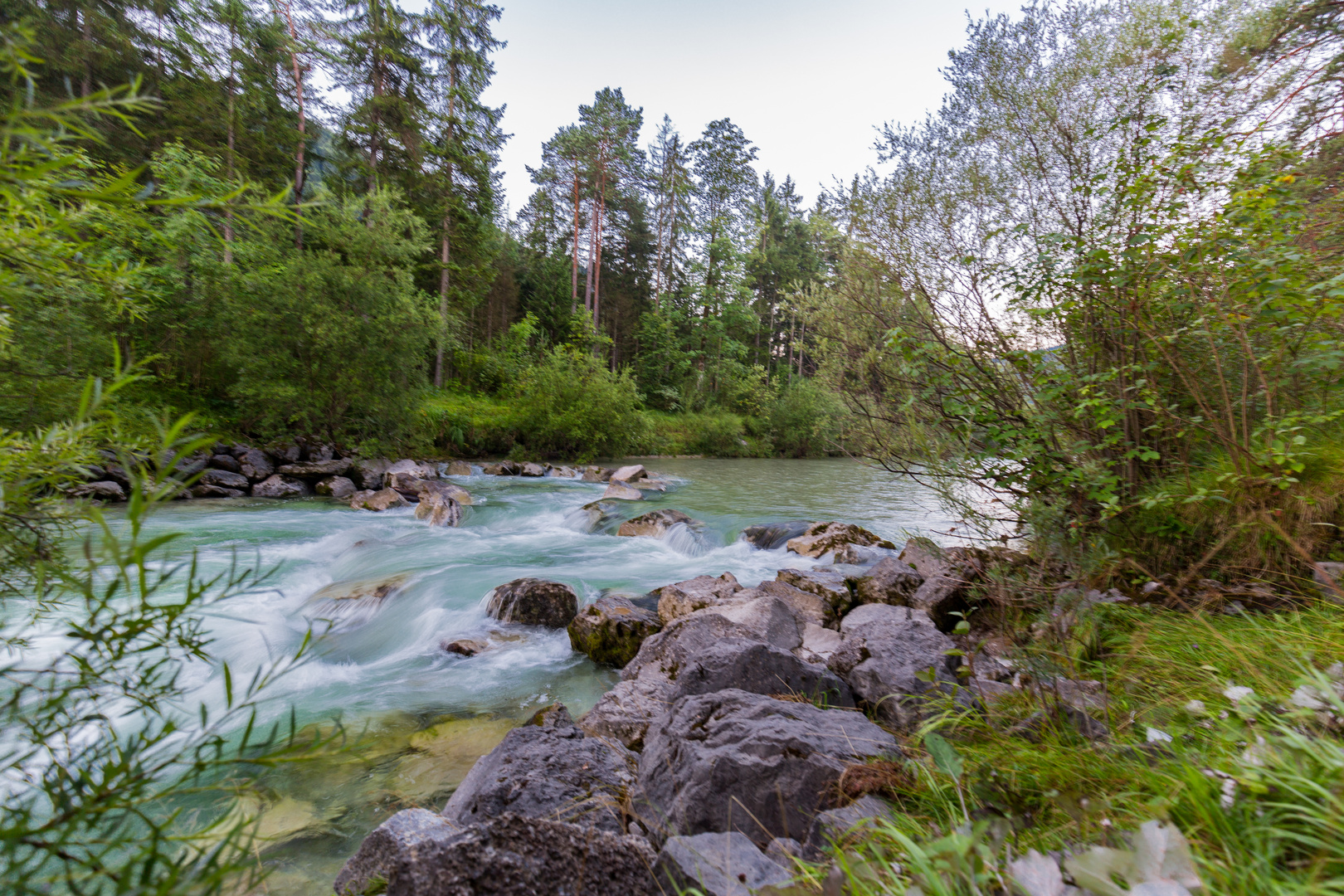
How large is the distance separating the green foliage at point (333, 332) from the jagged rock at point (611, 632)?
13058mm

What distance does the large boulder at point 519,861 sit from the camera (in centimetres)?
194

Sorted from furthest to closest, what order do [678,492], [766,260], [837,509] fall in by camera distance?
[766,260] → [678,492] → [837,509]

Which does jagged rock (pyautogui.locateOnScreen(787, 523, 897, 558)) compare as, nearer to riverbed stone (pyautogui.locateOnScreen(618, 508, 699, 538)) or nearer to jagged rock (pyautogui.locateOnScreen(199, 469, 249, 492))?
riverbed stone (pyautogui.locateOnScreen(618, 508, 699, 538))

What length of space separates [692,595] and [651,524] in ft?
15.8

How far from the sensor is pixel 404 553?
909cm

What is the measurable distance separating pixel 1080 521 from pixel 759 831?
Answer: 3184mm

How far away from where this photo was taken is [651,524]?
11.0 m

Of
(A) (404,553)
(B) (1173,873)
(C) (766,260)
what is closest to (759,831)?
(B) (1173,873)

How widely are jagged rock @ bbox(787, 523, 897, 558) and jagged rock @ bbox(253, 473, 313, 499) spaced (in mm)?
11746

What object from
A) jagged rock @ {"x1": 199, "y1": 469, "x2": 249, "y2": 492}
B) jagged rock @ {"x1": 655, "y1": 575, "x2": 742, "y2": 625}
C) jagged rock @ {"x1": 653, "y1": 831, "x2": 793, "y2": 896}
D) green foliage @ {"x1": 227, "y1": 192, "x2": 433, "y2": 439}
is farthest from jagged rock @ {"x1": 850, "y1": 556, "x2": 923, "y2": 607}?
green foliage @ {"x1": 227, "y1": 192, "x2": 433, "y2": 439}

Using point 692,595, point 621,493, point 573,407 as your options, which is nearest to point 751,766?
point 692,595

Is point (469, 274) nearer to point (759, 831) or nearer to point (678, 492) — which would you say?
point (678, 492)

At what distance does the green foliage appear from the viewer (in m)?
14.8

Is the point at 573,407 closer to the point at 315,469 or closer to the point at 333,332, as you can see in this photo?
→ the point at 333,332
